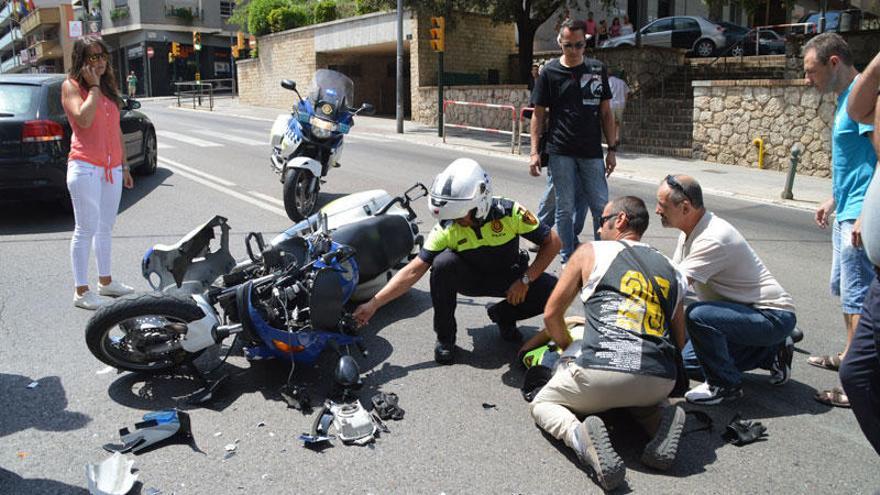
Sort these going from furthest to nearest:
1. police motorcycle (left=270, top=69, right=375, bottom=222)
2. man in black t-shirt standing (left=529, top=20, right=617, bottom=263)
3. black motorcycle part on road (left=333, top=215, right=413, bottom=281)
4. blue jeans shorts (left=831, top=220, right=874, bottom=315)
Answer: police motorcycle (left=270, top=69, right=375, bottom=222) < man in black t-shirt standing (left=529, top=20, right=617, bottom=263) < black motorcycle part on road (left=333, top=215, right=413, bottom=281) < blue jeans shorts (left=831, top=220, right=874, bottom=315)

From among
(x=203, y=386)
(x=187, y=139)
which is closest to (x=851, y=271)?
(x=203, y=386)

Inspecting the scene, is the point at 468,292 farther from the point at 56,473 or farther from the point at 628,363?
the point at 56,473

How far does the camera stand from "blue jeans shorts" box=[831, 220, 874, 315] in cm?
394

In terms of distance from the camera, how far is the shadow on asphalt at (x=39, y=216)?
7957 mm

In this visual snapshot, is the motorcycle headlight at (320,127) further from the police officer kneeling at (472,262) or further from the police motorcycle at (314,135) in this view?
the police officer kneeling at (472,262)

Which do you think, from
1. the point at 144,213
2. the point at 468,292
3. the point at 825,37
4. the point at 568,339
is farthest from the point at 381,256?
the point at 144,213

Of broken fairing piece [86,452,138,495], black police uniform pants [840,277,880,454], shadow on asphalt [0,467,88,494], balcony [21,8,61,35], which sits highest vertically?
balcony [21,8,61,35]

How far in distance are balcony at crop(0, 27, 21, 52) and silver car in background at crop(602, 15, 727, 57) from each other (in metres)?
80.5

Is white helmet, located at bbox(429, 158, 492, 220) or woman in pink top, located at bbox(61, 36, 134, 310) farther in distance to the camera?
woman in pink top, located at bbox(61, 36, 134, 310)

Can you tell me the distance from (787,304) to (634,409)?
1.21m

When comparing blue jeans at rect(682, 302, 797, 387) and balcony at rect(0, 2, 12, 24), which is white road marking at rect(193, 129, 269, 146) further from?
balcony at rect(0, 2, 12, 24)

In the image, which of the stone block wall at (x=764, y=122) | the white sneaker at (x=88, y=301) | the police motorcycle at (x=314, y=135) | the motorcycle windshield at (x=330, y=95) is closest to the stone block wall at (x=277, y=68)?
the stone block wall at (x=764, y=122)

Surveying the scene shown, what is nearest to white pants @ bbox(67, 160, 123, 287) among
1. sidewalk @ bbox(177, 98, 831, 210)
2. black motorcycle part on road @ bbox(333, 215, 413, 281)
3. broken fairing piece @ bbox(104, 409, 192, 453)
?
black motorcycle part on road @ bbox(333, 215, 413, 281)

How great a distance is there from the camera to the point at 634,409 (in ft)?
11.3
